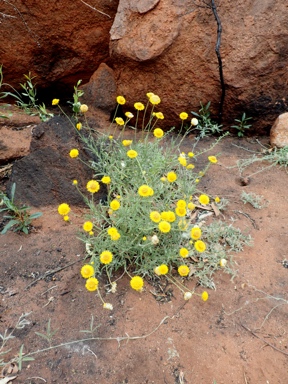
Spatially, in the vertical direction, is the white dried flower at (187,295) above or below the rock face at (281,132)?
below

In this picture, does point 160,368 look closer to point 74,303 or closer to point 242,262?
point 74,303

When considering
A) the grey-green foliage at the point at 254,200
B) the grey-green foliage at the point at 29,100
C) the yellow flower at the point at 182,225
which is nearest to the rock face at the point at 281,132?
the grey-green foliage at the point at 254,200

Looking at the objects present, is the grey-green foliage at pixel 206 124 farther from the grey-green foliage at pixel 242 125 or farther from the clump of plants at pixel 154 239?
the clump of plants at pixel 154 239

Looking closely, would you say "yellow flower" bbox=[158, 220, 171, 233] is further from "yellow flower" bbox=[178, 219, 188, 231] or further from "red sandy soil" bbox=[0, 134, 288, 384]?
"red sandy soil" bbox=[0, 134, 288, 384]

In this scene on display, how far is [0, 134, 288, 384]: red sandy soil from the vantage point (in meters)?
1.79

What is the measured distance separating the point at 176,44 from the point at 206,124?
82 centimetres

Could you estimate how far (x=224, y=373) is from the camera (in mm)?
1800

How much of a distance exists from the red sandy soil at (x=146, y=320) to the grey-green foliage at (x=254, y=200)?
0.22m

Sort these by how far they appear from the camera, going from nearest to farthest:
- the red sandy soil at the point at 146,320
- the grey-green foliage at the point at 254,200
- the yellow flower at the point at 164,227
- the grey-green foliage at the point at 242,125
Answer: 1. the red sandy soil at the point at 146,320
2. the yellow flower at the point at 164,227
3. the grey-green foliage at the point at 254,200
4. the grey-green foliage at the point at 242,125

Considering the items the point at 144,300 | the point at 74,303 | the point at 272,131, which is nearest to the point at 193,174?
the point at 272,131

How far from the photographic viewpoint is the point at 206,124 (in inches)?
145


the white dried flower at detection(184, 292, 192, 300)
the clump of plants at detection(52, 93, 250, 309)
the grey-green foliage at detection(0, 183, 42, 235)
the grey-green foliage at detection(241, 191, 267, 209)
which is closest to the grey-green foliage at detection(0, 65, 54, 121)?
the grey-green foliage at detection(0, 183, 42, 235)

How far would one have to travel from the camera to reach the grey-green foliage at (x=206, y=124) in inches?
145

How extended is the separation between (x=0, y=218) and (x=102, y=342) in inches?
52.9
